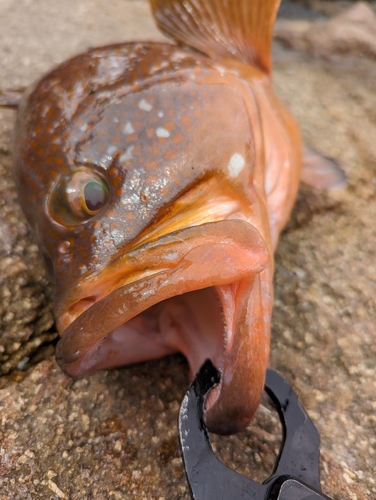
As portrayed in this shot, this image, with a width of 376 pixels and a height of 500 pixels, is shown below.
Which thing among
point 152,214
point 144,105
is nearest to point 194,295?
point 152,214

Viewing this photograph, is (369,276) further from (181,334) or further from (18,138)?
(18,138)

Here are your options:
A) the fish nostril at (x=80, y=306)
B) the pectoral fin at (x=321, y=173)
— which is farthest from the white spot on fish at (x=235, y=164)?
the pectoral fin at (x=321, y=173)

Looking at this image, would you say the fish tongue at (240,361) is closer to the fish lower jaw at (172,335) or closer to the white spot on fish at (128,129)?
the fish lower jaw at (172,335)

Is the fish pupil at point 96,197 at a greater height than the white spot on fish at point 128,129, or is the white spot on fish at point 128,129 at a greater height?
the white spot on fish at point 128,129

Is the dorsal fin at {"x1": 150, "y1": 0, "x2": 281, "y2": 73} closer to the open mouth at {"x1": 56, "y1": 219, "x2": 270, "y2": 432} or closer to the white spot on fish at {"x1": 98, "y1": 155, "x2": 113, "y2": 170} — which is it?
the white spot on fish at {"x1": 98, "y1": 155, "x2": 113, "y2": 170}

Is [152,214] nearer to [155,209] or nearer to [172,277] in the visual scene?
[155,209]

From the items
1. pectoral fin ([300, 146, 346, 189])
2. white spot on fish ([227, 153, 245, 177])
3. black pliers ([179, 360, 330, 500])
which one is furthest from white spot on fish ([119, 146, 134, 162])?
pectoral fin ([300, 146, 346, 189])
